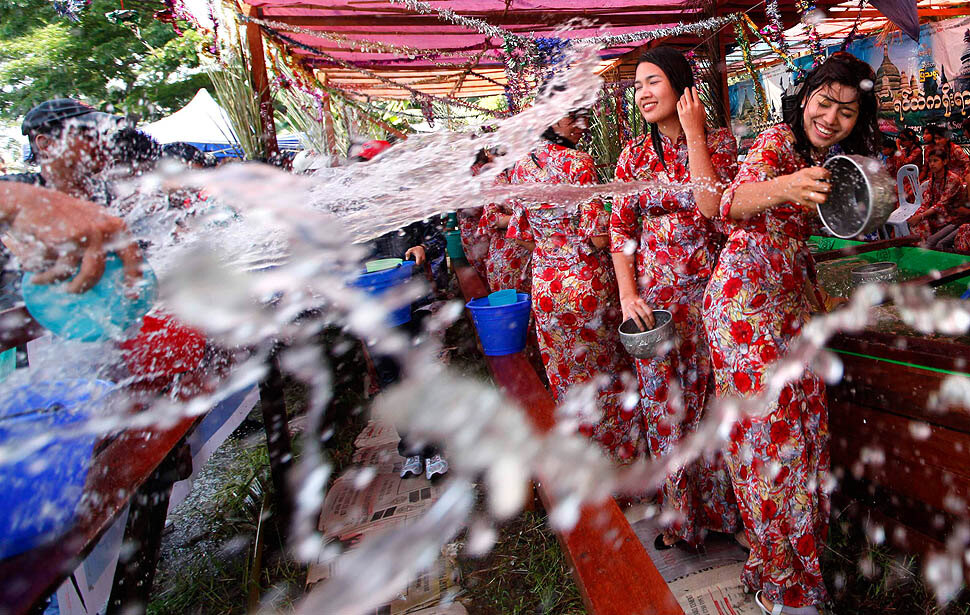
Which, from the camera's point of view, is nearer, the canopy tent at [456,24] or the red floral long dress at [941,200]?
the canopy tent at [456,24]

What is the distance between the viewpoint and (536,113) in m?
3.22

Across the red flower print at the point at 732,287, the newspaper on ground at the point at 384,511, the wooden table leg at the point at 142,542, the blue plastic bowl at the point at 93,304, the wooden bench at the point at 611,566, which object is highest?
the blue plastic bowl at the point at 93,304

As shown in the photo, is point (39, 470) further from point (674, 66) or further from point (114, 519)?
point (674, 66)

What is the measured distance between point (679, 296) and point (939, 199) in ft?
15.8

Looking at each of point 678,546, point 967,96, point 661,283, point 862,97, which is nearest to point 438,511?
point 678,546

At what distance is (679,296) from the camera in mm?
2205

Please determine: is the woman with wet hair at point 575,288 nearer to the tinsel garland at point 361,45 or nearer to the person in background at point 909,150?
the tinsel garland at point 361,45

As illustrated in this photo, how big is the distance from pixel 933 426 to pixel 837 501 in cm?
Answer: 60

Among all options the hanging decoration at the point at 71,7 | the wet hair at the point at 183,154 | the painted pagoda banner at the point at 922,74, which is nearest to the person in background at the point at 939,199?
the painted pagoda banner at the point at 922,74

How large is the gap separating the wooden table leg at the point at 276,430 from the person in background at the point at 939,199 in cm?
570

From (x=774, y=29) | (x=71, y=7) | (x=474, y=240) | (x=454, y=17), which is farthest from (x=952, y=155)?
(x=71, y=7)

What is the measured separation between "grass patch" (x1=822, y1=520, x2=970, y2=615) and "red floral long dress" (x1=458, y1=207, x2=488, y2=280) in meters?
3.91

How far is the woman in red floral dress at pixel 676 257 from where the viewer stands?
2023mm

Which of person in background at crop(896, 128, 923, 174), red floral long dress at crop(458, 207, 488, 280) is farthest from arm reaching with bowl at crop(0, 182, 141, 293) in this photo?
person in background at crop(896, 128, 923, 174)
